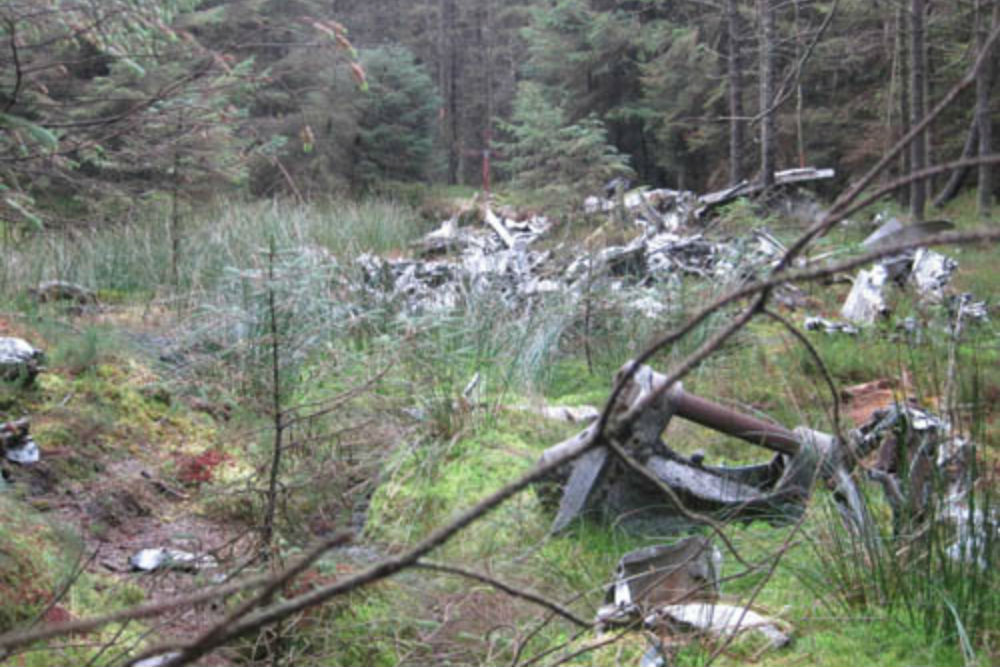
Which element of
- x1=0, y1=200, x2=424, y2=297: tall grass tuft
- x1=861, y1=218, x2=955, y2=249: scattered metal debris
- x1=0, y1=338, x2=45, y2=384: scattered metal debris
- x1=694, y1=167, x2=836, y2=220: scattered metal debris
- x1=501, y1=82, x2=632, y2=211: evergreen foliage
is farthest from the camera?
x1=501, y1=82, x2=632, y2=211: evergreen foliage

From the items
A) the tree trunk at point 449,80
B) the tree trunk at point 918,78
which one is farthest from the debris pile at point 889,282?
the tree trunk at point 449,80

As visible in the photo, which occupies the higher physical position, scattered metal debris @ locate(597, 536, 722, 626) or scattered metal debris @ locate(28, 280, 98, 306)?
scattered metal debris @ locate(597, 536, 722, 626)

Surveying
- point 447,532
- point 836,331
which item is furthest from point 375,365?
point 447,532

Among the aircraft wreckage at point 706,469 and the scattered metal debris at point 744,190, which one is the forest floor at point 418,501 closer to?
the aircraft wreckage at point 706,469

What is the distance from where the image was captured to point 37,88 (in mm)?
3018

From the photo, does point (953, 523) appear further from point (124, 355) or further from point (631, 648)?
Answer: point (124, 355)

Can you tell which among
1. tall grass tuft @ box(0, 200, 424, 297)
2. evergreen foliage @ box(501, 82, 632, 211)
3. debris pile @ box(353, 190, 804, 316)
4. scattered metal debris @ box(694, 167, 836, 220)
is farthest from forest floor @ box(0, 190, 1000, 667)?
evergreen foliage @ box(501, 82, 632, 211)

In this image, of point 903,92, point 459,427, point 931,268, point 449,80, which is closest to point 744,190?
point 903,92

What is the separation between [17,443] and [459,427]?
1.71 m

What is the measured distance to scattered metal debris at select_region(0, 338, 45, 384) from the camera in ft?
12.1

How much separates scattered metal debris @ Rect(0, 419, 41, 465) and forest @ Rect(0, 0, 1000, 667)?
0.03ft

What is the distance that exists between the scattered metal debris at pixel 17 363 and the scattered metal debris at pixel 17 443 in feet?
2.31

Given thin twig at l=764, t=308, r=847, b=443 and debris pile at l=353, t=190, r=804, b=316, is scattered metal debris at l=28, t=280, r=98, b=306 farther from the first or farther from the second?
thin twig at l=764, t=308, r=847, b=443

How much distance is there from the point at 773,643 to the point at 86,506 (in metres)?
2.42
